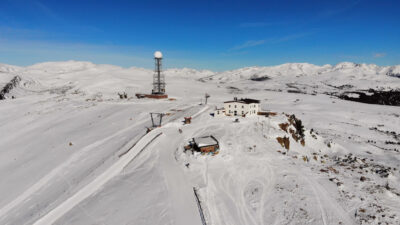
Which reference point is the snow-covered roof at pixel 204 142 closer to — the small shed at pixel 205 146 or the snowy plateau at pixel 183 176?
the small shed at pixel 205 146

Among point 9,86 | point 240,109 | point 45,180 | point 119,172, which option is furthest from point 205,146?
point 9,86

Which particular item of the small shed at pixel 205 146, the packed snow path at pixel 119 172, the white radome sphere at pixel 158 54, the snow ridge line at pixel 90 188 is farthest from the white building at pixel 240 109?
the white radome sphere at pixel 158 54

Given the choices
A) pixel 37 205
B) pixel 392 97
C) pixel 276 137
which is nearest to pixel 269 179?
pixel 276 137

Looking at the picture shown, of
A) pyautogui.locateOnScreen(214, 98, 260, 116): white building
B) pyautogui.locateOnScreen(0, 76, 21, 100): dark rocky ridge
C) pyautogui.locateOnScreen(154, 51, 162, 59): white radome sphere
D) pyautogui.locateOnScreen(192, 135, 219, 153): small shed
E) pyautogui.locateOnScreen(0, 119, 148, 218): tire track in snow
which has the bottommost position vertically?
pyautogui.locateOnScreen(0, 119, 148, 218): tire track in snow

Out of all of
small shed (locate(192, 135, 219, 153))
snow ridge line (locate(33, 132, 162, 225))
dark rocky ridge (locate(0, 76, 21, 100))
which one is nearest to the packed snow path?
snow ridge line (locate(33, 132, 162, 225))

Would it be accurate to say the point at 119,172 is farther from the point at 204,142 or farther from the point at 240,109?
the point at 240,109

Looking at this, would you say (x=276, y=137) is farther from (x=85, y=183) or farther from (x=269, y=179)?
(x=85, y=183)

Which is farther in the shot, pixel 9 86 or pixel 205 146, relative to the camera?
pixel 9 86

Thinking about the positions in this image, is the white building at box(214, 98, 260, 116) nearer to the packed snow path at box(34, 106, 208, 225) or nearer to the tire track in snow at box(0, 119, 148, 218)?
the packed snow path at box(34, 106, 208, 225)
